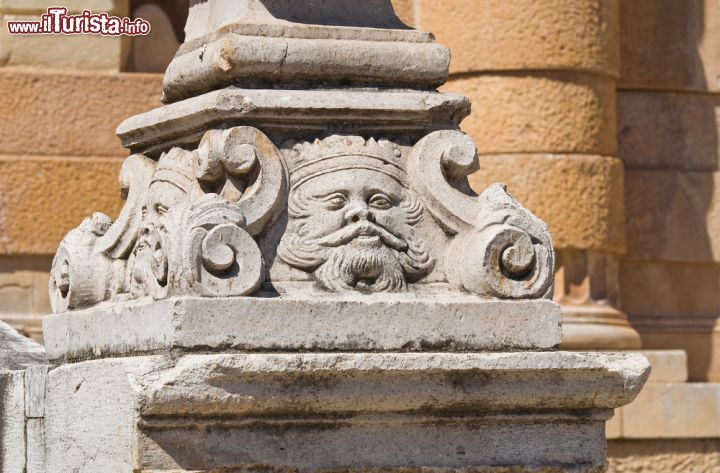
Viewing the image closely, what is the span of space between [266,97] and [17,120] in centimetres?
395

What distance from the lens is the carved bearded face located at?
3.87m

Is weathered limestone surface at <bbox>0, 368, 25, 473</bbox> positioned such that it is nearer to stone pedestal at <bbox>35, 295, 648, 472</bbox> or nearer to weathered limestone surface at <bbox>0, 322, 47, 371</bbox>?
weathered limestone surface at <bbox>0, 322, 47, 371</bbox>

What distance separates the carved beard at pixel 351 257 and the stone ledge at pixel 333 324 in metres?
0.05

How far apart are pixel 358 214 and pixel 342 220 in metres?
0.05

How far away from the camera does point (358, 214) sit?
3.91m

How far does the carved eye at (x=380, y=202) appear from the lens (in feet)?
13.0

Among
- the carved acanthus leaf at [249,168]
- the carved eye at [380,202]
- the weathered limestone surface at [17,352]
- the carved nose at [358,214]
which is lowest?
the weathered limestone surface at [17,352]

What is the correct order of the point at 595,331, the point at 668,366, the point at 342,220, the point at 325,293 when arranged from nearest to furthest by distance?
1. the point at 325,293
2. the point at 342,220
3. the point at 595,331
4. the point at 668,366

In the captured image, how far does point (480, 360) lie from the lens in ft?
12.5

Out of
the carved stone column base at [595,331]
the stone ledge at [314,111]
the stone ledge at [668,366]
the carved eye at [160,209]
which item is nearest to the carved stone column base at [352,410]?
the carved eye at [160,209]

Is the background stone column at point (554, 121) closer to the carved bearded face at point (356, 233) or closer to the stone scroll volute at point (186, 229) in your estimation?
the stone scroll volute at point (186, 229)

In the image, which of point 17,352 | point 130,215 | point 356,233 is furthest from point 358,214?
point 17,352

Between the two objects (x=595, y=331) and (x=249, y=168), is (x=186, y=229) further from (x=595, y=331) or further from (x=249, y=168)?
(x=595, y=331)

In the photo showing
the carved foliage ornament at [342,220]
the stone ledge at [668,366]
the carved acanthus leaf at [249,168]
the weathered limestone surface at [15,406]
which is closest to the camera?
the carved foliage ornament at [342,220]
